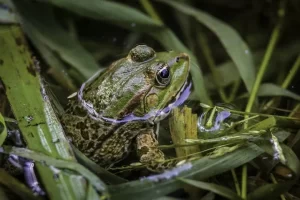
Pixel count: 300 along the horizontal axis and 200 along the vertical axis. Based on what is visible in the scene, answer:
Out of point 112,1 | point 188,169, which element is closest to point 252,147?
point 188,169

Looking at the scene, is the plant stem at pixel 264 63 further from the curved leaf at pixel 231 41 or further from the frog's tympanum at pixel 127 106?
the frog's tympanum at pixel 127 106

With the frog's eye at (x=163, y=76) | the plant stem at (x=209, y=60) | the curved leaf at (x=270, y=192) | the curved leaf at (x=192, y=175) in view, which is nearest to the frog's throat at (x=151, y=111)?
the frog's eye at (x=163, y=76)

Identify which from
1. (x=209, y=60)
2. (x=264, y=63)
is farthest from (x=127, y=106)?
(x=264, y=63)

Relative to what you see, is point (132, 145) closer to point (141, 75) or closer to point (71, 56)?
point (141, 75)

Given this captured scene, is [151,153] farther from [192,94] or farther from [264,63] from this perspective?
[264,63]

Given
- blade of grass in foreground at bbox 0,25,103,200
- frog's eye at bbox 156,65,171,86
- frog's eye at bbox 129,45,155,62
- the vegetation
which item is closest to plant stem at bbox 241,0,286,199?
the vegetation

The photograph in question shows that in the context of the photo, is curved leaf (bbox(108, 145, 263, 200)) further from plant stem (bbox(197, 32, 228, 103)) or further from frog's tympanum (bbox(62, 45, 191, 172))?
plant stem (bbox(197, 32, 228, 103))
